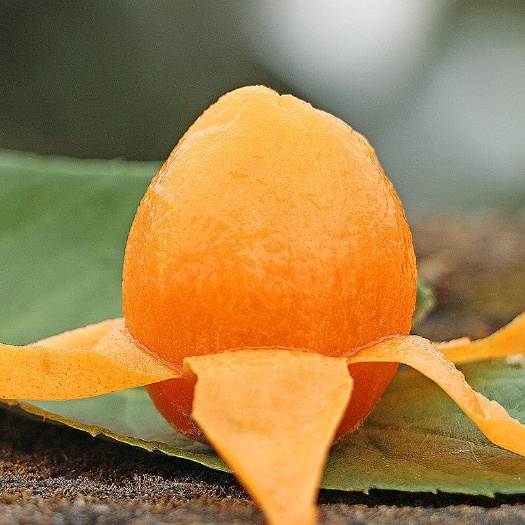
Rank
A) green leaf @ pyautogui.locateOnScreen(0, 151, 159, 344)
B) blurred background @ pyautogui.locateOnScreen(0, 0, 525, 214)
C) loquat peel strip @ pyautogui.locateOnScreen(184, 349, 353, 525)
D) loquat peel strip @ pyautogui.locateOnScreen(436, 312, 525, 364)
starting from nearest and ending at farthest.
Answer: loquat peel strip @ pyautogui.locateOnScreen(184, 349, 353, 525)
loquat peel strip @ pyautogui.locateOnScreen(436, 312, 525, 364)
green leaf @ pyautogui.locateOnScreen(0, 151, 159, 344)
blurred background @ pyautogui.locateOnScreen(0, 0, 525, 214)

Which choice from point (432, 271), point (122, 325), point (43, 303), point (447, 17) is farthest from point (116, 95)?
point (122, 325)

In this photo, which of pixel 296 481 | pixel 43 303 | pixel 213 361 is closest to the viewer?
pixel 296 481

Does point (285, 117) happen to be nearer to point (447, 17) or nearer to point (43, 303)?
point (43, 303)

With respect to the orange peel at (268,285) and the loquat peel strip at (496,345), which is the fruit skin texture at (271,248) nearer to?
the orange peel at (268,285)

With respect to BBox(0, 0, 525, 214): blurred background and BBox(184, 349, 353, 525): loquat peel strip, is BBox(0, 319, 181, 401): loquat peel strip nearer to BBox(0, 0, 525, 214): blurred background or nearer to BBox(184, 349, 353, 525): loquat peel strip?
BBox(184, 349, 353, 525): loquat peel strip

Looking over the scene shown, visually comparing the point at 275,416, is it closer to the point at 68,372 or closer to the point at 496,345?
the point at 68,372

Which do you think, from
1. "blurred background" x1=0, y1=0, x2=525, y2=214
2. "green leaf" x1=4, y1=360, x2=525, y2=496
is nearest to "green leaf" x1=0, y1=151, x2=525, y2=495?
"green leaf" x1=4, y1=360, x2=525, y2=496

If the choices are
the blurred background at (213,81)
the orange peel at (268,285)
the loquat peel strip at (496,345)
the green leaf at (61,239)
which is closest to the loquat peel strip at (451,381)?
the orange peel at (268,285)

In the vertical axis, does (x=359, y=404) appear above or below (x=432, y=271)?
above
